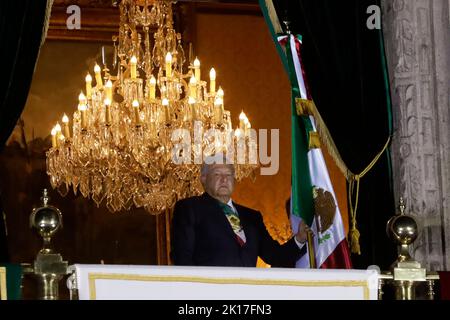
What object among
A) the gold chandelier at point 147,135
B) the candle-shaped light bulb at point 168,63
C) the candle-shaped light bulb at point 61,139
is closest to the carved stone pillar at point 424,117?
the gold chandelier at point 147,135

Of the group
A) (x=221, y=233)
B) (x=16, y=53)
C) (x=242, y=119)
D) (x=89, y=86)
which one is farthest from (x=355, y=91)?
(x=89, y=86)

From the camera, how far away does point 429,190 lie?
6.86 meters

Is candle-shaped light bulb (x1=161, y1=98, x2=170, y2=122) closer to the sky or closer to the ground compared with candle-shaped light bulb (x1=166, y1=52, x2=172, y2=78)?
closer to the ground

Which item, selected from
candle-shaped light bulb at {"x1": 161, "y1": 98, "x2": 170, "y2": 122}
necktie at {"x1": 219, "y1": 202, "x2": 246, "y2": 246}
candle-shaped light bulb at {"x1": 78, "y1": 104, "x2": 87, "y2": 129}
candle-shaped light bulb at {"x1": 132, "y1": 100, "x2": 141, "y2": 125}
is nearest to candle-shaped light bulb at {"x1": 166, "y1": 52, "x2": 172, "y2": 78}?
candle-shaped light bulb at {"x1": 161, "y1": 98, "x2": 170, "y2": 122}

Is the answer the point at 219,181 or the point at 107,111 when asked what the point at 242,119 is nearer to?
the point at 107,111

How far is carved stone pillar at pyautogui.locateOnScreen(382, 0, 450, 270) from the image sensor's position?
6.82m

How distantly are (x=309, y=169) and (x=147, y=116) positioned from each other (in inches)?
126

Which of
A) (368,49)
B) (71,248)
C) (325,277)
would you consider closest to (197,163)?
(71,248)

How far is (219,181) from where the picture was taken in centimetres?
680

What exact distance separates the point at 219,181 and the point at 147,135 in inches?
108

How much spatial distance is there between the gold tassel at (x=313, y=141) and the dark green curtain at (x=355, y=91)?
15cm

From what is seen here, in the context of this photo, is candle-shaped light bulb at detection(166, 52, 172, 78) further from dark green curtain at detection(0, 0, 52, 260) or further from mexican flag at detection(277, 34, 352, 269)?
dark green curtain at detection(0, 0, 52, 260)

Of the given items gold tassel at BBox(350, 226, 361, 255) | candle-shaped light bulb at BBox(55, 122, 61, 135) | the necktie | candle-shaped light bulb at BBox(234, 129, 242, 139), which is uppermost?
candle-shaped light bulb at BBox(55, 122, 61, 135)

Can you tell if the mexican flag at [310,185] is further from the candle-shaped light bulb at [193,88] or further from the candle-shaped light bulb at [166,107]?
the candle-shaped light bulb at [166,107]
